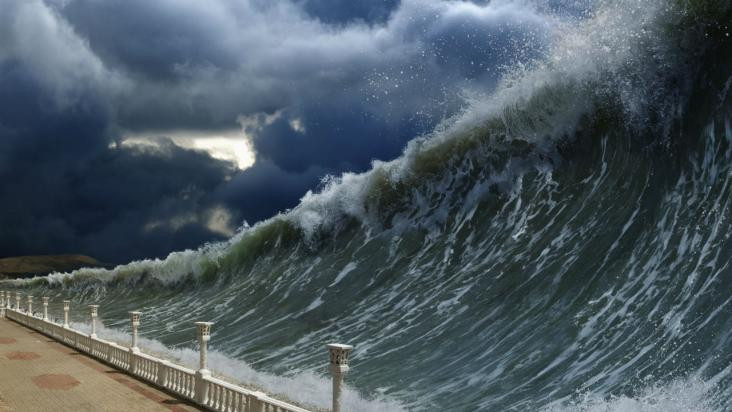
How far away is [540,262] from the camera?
737 inches

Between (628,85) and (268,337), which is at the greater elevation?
(628,85)

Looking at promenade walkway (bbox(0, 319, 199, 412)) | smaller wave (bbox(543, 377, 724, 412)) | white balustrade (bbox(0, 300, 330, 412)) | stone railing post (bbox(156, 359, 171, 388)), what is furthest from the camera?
stone railing post (bbox(156, 359, 171, 388))

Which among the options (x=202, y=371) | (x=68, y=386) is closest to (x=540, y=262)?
(x=202, y=371)

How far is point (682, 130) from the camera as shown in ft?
59.1

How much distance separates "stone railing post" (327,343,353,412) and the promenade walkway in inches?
221

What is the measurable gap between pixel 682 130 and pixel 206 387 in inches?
519

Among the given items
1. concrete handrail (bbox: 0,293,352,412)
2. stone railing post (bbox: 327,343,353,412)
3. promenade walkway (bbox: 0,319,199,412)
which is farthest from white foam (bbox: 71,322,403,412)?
stone railing post (bbox: 327,343,353,412)

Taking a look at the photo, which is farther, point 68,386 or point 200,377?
point 68,386

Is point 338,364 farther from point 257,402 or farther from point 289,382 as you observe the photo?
point 289,382

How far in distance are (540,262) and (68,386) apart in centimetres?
1210

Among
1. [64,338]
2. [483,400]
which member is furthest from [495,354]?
[64,338]

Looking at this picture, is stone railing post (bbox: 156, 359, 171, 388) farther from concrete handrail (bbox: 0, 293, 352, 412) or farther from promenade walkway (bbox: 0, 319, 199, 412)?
promenade walkway (bbox: 0, 319, 199, 412)

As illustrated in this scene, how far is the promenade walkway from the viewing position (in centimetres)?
1378

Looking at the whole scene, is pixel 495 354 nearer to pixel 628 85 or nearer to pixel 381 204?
pixel 628 85
